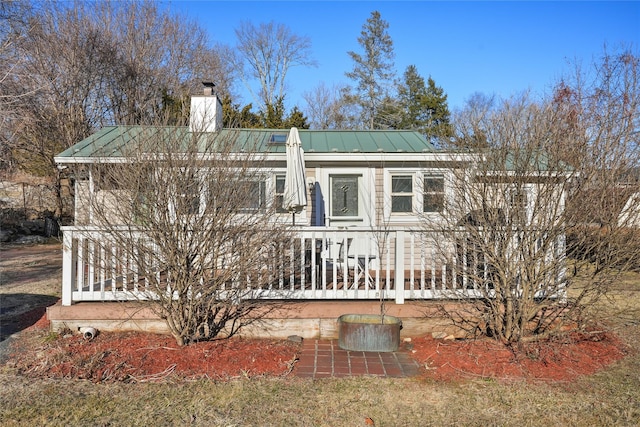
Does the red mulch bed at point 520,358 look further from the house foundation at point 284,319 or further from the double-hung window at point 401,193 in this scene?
the double-hung window at point 401,193

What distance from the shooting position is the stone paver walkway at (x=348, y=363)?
4.31 meters

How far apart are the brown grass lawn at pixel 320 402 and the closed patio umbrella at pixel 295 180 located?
2.92m

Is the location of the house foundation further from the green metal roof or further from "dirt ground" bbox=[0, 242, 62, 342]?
the green metal roof

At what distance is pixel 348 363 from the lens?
4586 millimetres

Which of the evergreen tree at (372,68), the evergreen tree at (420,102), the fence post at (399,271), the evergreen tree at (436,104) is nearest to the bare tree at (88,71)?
the evergreen tree at (372,68)

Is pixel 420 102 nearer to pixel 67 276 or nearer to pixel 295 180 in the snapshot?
pixel 295 180

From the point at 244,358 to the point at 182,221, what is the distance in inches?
59.3

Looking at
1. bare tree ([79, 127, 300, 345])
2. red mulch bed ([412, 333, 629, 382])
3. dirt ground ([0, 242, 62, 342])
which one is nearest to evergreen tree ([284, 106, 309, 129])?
dirt ground ([0, 242, 62, 342])

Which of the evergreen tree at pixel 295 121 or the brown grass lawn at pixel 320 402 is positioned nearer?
the brown grass lawn at pixel 320 402

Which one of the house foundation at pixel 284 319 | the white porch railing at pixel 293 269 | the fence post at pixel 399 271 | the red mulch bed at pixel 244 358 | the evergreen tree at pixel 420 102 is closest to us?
the red mulch bed at pixel 244 358

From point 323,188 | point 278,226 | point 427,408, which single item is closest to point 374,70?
point 323,188

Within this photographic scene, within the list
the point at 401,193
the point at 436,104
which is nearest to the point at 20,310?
the point at 401,193

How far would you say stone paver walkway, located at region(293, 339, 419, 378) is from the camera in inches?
170

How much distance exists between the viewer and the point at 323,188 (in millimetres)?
9016
